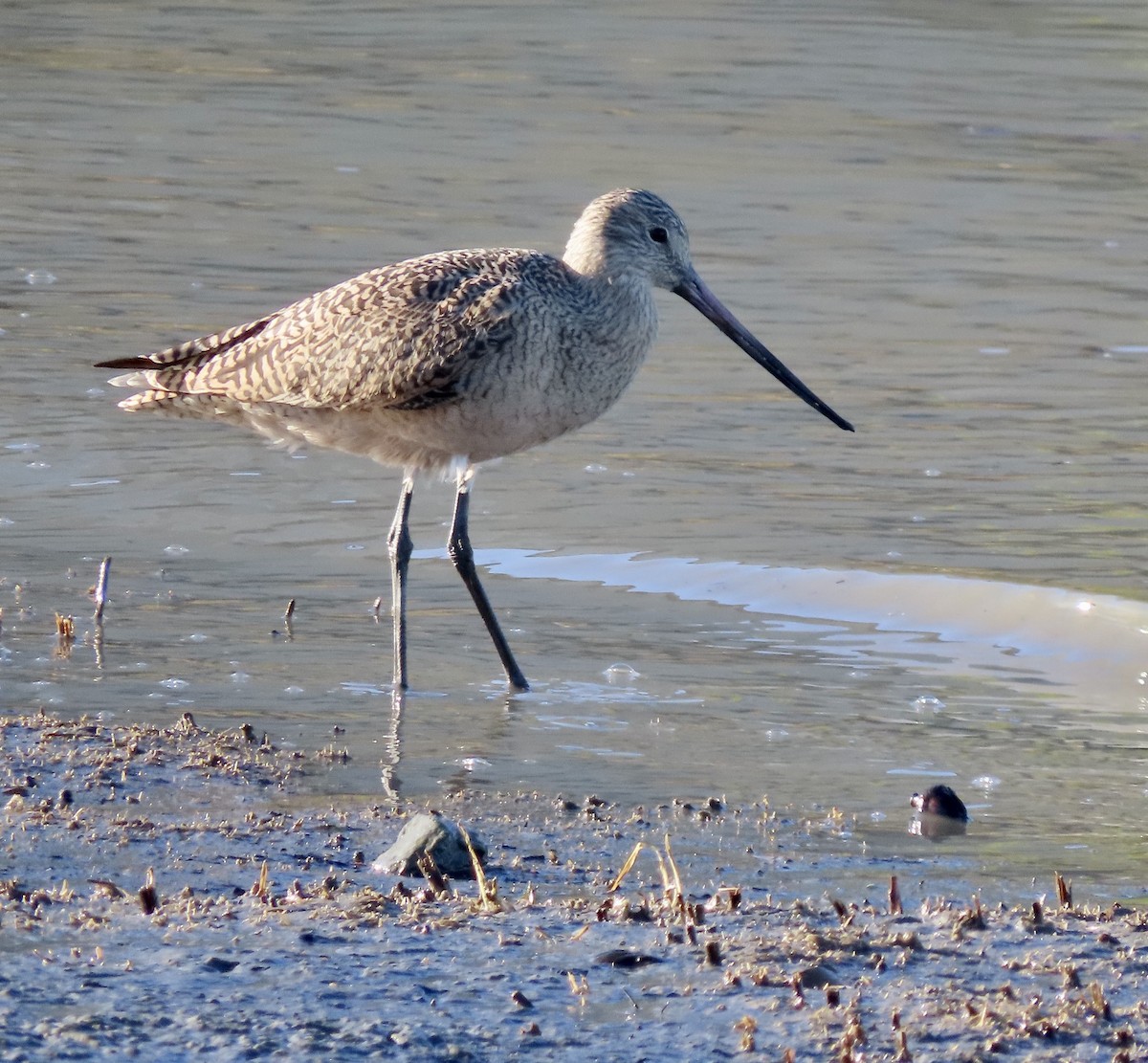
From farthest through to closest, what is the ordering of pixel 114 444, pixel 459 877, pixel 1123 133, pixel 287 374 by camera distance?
1. pixel 1123 133
2. pixel 114 444
3. pixel 287 374
4. pixel 459 877

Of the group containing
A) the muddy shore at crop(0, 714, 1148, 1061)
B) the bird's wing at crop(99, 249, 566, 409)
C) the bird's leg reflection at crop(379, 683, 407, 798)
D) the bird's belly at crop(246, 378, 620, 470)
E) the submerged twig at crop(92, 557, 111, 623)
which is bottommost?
the muddy shore at crop(0, 714, 1148, 1061)

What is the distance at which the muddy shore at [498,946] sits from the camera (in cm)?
339

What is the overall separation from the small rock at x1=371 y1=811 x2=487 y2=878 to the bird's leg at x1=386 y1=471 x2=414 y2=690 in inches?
59.4

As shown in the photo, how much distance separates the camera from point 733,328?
21.9 ft

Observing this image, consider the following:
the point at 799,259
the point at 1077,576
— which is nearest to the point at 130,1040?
the point at 1077,576

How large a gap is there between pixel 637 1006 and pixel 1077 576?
3742mm

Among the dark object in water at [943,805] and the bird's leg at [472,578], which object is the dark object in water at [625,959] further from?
the bird's leg at [472,578]

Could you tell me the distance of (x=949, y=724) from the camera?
5.71 metres

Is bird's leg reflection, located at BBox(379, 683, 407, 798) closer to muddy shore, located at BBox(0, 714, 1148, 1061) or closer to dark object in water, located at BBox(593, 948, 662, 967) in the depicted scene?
muddy shore, located at BBox(0, 714, 1148, 1061)

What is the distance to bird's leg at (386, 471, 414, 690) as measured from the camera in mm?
5797

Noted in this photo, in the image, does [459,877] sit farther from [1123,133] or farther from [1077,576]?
[1123,133]

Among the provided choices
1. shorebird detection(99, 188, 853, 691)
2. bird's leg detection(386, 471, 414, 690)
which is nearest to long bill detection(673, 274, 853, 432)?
shorebird detection(99, 188, 853, 691)

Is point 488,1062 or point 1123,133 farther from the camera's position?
point 1123,133

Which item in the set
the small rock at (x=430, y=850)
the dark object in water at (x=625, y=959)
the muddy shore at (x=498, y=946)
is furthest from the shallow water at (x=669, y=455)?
the dark object in water at (x=625, y=959)
